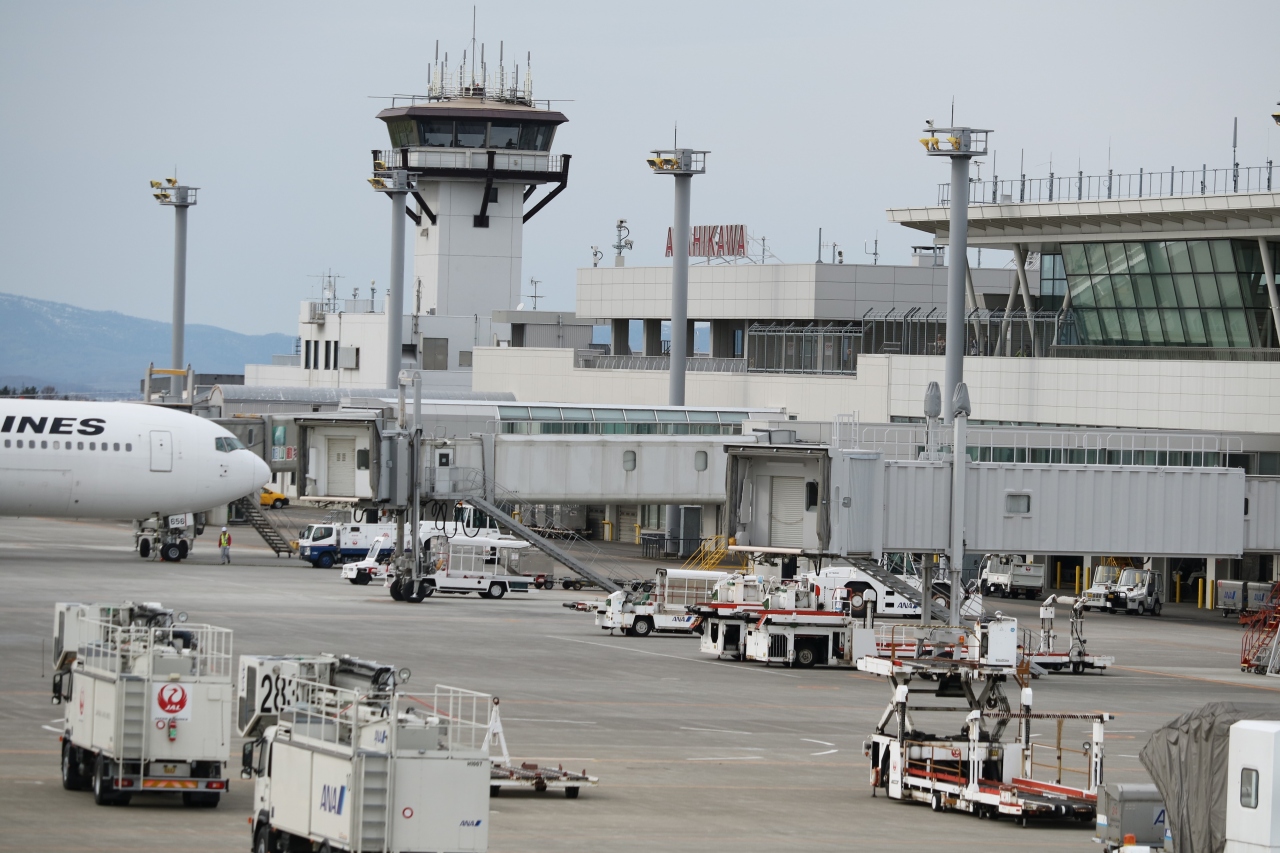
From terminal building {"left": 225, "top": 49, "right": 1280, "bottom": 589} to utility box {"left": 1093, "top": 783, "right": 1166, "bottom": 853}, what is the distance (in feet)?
88.9

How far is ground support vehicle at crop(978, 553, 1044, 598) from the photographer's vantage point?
82.4m

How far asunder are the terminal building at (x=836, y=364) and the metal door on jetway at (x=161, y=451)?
22.2ft

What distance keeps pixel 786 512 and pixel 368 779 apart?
3047cm

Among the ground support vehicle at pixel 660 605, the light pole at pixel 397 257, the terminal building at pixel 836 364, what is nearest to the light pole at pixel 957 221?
the terminal building at pixel 836 364

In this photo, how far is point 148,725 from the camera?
25.8m

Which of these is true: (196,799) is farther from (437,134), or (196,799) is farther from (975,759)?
(437,134)

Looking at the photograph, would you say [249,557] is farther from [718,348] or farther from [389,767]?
[389,767]

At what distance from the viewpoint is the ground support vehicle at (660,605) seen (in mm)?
57812

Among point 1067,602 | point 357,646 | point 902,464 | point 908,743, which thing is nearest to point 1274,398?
point 1067,602

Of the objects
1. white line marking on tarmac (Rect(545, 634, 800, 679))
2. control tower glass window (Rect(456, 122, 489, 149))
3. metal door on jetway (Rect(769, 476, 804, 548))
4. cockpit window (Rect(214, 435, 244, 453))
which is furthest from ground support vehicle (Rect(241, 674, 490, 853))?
control tower glass window (Rect(456, 122, 489, 149))

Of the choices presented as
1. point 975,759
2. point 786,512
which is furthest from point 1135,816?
point 786,512

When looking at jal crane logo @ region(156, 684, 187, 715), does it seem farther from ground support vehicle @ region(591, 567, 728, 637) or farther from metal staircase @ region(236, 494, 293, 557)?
metal staircase @ region(236, 494, 293, 557)

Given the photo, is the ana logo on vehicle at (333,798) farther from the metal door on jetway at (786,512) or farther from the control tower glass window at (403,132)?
the control tower glass window at (403,132)

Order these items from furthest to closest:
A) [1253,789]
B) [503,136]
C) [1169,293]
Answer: [503,136], [1169,293], [1253,789]
